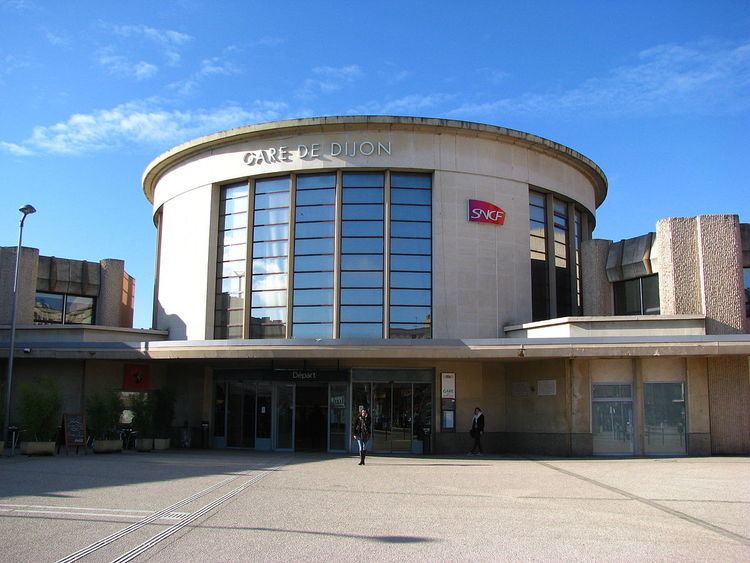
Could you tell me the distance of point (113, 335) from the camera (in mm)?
28469

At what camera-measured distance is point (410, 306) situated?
89.9 feet

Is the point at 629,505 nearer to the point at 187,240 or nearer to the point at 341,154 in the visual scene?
the point at 341,154

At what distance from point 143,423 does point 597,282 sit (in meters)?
17.3

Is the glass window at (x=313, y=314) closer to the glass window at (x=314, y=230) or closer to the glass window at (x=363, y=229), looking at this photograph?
the glass window at (x=314, y=230)

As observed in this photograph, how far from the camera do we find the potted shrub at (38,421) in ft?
73.2

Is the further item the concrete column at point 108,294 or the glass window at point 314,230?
the concrete column at point 108,294

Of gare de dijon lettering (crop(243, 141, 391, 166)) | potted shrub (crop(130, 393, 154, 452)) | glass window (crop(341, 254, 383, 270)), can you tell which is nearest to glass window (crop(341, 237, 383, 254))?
glass window (crop(341, 254, 383, 270))

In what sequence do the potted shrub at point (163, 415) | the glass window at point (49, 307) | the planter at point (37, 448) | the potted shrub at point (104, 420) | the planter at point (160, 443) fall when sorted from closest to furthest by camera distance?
the planter at point (37, 448), the potted shrub at point (104, 420), the planter at point (160, 443), the potted shrub at point (163, 415), the glass window at point (49, 307)

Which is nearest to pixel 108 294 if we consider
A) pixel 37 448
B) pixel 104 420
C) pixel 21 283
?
pixel 21 283

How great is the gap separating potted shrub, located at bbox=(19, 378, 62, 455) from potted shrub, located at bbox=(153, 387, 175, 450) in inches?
164

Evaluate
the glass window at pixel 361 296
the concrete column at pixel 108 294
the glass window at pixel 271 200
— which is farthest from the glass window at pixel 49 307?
the glass window at pixel 361 296

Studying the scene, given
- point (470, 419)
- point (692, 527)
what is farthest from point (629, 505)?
point (470, 419)

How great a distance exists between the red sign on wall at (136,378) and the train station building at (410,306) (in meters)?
0.08

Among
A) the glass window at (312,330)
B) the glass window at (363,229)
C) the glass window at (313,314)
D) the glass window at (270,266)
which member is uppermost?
the glass window at (363,229)
